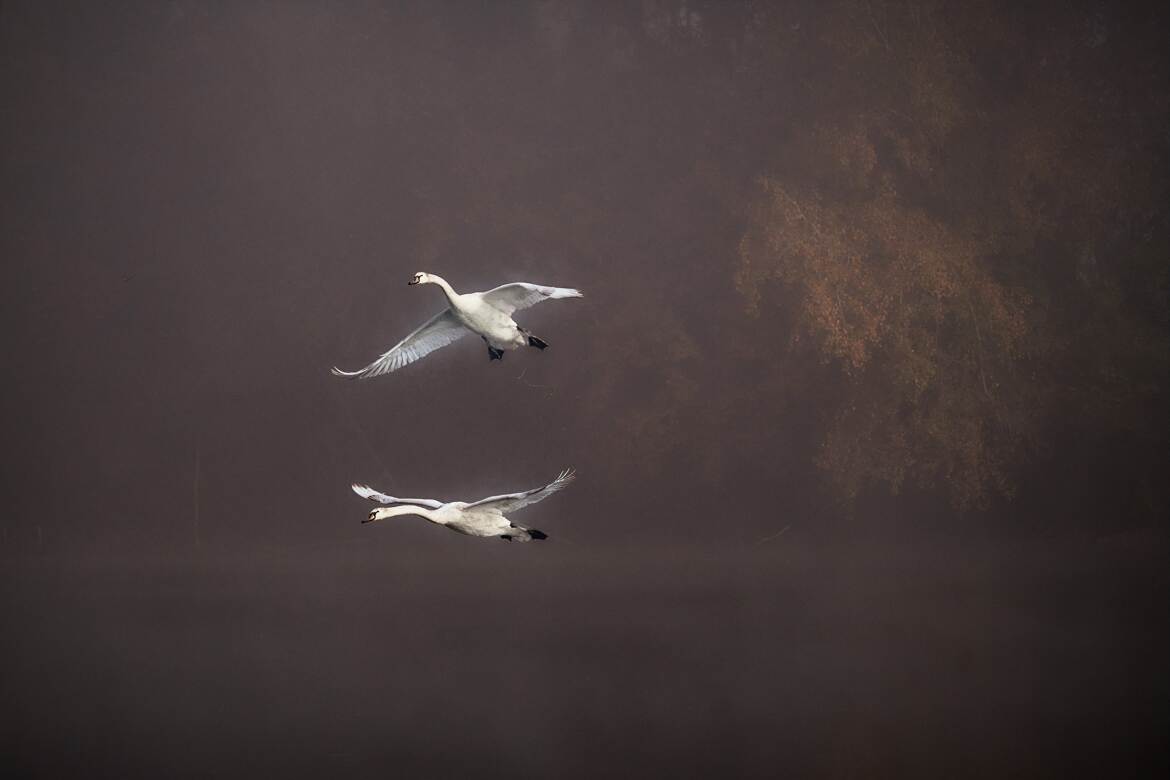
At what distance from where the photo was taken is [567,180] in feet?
13.4

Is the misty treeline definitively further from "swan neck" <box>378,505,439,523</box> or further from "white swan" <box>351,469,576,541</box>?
"swan neck" <box>378,505,439,523</box>

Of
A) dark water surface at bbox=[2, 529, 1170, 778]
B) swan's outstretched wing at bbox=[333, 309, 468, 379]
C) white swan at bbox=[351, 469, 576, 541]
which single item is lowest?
dark water surface at bbox=[2, 529, 1170, 778]

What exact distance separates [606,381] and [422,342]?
3.17 ft

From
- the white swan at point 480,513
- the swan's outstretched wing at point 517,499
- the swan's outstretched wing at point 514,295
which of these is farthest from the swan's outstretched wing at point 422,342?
the swan's outstretched wing at point 517,499

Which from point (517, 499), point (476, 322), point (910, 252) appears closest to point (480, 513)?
point (517, 499)

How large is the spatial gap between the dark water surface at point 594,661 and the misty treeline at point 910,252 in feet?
1.24

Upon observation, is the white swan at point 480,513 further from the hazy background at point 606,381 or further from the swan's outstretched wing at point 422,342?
the hazy background at point 606,381

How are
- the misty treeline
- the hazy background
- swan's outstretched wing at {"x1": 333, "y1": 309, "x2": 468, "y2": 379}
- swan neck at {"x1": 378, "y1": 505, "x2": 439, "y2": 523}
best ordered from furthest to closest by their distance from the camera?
the misty treeline
the hazy background
swan's outstretched wing at {"x1": 333, "y1": 309, "x2": 468, "y2": 379}
swan neck at {"x1": 378, "y1": 505, "x2": 439, "y2": 523}

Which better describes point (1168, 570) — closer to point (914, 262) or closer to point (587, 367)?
point (914, 262)

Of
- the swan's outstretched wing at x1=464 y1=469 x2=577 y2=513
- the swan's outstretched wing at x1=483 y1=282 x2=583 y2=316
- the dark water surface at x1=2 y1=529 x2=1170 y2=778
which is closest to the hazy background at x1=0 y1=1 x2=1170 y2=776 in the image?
the dark water surface at x1=2 y1=529 x2=1170 y2=778

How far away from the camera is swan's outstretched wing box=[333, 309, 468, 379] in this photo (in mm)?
3301

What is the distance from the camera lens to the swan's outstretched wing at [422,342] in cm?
330

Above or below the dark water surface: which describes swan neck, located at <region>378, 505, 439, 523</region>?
above

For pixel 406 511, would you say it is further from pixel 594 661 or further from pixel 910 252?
pixel 910 252
